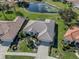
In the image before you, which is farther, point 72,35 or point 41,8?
point 41,8

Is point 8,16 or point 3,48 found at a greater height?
point 8,16

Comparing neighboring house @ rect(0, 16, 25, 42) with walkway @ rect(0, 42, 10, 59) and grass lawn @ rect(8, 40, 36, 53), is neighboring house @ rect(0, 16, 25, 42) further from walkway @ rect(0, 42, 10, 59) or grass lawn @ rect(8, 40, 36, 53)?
grass lawn @ rect(8, 40, 36, 53)

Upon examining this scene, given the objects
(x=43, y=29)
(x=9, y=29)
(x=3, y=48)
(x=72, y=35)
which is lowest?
(x=3, y=48)

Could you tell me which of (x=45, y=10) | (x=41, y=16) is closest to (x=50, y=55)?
(x=41, y=16)

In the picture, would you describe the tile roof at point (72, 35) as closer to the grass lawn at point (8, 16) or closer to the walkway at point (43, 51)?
the walkway at point (43, 51)

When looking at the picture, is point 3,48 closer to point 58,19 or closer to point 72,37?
point 72,37

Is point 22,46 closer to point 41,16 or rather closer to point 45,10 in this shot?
point 41,16

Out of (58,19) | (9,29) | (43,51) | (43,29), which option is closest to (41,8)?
(58,19)
